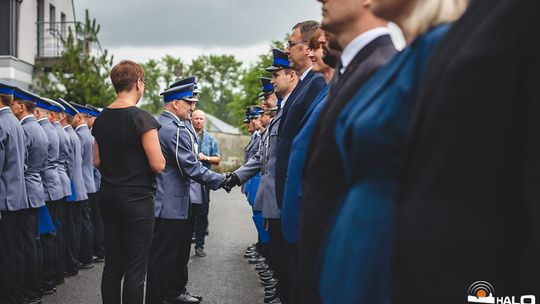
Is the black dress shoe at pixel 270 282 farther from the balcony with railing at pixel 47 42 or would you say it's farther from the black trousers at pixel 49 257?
the balcony with railing at pixel 47 42

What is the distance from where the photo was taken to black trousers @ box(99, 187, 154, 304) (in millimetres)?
4465

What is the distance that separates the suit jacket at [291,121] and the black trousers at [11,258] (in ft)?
9.90

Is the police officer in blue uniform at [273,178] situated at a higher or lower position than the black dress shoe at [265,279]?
higher

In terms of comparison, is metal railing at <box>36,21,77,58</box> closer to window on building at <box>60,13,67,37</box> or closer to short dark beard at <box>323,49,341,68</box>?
window on building at <box>60,13,67,37</box>

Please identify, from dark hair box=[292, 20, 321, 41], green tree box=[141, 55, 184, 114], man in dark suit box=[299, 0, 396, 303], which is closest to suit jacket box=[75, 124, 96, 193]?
dark hair box=[292, 20, 321, 41]

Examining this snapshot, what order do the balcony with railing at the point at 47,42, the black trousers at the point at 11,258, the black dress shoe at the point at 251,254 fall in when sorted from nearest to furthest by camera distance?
the black trousers at the point at 11,258
the black dress shoe at the point at 251,254
the balcony with railing at the point at 47,42

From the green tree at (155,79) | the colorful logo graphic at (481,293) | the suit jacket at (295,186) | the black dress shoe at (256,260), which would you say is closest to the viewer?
the colorful logo graphic at (481,293)

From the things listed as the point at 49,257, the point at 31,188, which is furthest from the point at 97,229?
the point at 31,188

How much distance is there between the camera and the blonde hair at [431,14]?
151 cm

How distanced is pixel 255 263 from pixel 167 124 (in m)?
3.78

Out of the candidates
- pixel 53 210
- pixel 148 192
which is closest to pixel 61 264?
pixel 53 210

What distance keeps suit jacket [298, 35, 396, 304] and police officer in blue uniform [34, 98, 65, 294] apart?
529cm

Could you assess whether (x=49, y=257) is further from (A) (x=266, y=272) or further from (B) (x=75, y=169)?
(A) (x=266, y=272)

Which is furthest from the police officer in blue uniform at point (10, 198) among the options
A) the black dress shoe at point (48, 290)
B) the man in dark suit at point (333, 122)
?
the man in dark suit at point (333, 122)
